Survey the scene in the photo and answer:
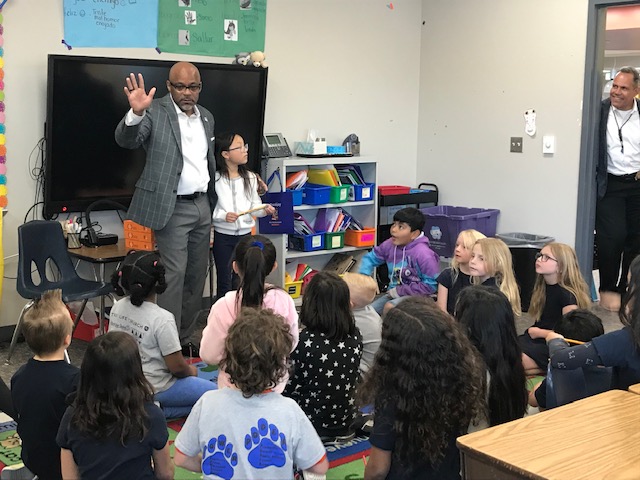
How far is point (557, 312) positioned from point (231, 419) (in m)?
2.38

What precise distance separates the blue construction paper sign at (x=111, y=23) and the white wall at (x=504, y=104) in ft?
8.47

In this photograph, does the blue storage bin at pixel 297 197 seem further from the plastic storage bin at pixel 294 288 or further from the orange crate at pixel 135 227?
the orange crate at pixel 135 227

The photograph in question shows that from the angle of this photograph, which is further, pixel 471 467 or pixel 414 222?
pixel 414 222

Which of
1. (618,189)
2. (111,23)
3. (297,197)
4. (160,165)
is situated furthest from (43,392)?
(618,189)

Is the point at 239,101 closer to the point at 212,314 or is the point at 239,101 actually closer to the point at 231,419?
the point at 212,314

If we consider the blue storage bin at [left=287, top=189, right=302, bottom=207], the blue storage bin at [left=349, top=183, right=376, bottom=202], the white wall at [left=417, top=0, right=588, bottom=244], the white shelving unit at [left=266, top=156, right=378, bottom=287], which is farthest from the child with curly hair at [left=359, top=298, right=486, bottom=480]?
the white wall at [left=417, top=0, right=588, bottom=244]

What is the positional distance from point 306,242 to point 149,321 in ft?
8.93

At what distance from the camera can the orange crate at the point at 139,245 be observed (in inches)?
176

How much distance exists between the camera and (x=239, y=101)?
5410 millimetres

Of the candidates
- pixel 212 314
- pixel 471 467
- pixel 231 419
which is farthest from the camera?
pixel 212 314

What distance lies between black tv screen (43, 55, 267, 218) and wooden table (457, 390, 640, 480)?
377 centimetres

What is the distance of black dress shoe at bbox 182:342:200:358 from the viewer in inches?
177

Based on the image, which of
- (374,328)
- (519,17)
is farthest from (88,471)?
(519,17)

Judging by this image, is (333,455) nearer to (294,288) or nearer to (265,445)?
(265,445)
